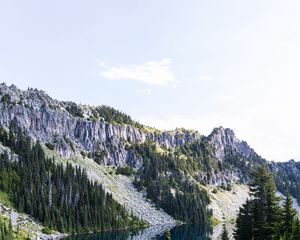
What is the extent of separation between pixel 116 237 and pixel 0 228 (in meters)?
64.0

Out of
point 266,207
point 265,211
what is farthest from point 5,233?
point 266,207

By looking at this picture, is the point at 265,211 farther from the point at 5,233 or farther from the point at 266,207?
the point at 5,233

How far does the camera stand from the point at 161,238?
167500mm

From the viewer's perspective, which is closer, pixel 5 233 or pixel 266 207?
pixel 266 207

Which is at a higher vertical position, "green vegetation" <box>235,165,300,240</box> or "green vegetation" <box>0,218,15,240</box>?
"green vegetation" <box>235,165,300,240</box>

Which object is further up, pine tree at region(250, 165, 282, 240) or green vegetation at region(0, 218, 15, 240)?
pine tree at region(250, 165, 282, 240)

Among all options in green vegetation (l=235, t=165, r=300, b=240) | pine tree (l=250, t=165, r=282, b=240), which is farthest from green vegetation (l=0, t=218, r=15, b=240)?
pine tree (l=250, t=165, r=282, b=240)

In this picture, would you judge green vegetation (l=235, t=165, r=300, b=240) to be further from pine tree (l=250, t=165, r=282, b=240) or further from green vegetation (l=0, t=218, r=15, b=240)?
green vegetation (l=0, t=218, r=15, b=240)

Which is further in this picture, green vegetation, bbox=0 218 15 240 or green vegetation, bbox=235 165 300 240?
green vegetation, bbox=0 218 15 240

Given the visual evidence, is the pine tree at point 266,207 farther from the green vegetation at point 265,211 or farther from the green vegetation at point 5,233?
the green vegetation at point 5,233

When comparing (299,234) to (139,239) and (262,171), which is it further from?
(139,239)

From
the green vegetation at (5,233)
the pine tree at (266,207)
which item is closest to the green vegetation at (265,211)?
the pine tree at (266,207)

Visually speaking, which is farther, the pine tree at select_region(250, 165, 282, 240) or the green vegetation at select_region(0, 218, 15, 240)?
the green vegetation at select_region(0, 218, 15, 240)

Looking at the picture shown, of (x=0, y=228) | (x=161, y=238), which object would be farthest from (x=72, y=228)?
(x=0, y=228)
